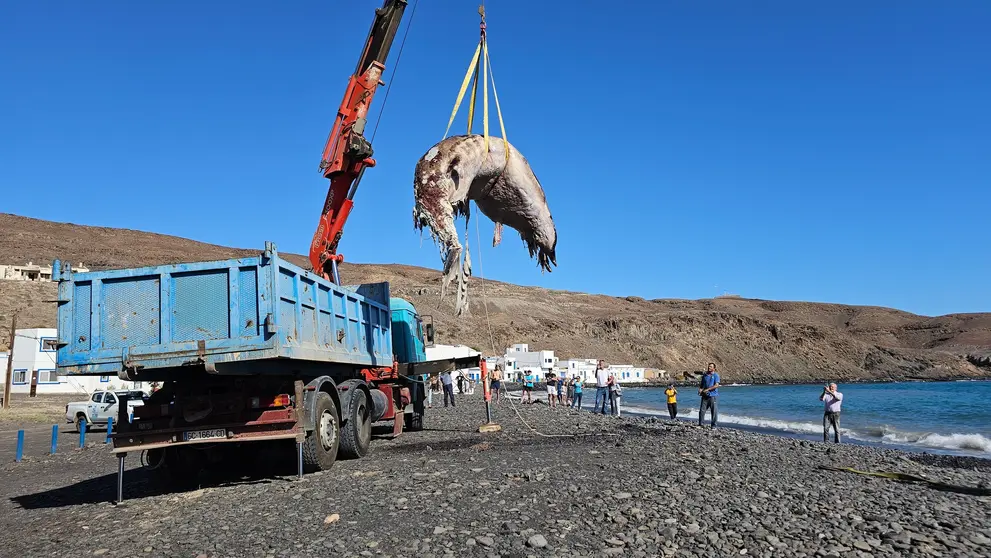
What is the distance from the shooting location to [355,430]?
12258mm

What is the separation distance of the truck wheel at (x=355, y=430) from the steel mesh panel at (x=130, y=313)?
3925mm

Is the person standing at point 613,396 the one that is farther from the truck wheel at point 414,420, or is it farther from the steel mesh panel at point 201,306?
the steel mesh panel at point 201,306

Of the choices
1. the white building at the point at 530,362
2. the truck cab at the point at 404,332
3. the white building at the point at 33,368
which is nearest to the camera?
the truck cab at the point at 404,332

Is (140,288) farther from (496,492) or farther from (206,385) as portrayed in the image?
(496,492)

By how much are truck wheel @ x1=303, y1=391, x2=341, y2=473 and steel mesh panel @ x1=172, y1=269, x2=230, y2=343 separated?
2.08 meters

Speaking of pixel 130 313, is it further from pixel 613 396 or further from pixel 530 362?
pixel 530 362

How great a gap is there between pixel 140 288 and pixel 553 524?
6.33 metres

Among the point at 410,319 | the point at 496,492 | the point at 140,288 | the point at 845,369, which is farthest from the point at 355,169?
the point at 845,369

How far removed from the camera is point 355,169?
52.0 feet

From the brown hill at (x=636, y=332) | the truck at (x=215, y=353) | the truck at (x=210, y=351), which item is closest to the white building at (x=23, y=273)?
the brown hill at (x=636, y=332)

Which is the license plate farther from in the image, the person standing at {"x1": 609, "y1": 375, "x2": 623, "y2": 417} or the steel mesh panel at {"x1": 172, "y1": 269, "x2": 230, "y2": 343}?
the person standing at {"x1": 609, "y1": 375, "x2": 623, "y2": 417}

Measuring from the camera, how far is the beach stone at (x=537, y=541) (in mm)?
6109

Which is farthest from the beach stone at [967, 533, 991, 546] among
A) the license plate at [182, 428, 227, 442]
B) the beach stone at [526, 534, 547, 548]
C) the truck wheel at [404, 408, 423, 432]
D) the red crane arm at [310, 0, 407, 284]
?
the truck wheel at [404, 408, 423, 432]

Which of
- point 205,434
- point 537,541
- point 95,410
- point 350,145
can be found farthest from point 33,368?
point 537,541
